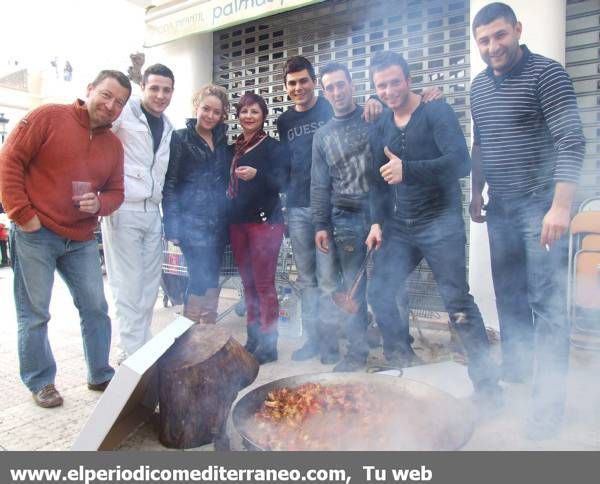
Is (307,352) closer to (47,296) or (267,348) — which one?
(267,348)

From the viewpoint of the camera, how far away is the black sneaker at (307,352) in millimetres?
3723

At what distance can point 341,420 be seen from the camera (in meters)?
2.03

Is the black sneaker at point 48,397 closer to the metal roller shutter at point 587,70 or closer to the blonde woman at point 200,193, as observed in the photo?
the blonde woman at point 200,193

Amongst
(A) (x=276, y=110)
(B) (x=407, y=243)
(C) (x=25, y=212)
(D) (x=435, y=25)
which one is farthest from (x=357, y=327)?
(A) (x=276, y=110)

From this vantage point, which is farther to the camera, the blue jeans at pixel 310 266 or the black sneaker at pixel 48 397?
the blue jeans at pixel 310 266

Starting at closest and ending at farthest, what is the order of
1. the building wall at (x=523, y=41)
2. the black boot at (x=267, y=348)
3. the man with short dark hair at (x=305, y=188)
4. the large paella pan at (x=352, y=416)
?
the large paella pan at (x=352, y=416) → the man with short dark hair at (x=305, y=188) → the black boot at (x=267, y=348) → the building wall at (x=523, y=41)

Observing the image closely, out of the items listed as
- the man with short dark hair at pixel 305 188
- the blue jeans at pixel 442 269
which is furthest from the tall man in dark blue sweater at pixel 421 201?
the man with short dark hair at pixel 305 188

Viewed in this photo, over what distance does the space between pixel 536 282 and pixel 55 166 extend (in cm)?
298

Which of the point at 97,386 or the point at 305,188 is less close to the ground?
the point at 305,188

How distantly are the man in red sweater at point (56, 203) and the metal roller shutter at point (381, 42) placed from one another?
9.14ft

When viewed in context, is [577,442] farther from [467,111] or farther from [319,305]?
[467,111]

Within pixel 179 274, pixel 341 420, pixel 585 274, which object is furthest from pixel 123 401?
pixel 585 274

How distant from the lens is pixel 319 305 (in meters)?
3.69

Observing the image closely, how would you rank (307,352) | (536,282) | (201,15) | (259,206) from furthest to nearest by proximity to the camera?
(201,15) < (307,352) < (259,206) < (536,282)
